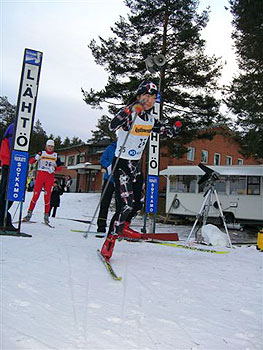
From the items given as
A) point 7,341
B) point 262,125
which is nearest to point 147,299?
point 7,341

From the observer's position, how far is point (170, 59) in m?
16.1

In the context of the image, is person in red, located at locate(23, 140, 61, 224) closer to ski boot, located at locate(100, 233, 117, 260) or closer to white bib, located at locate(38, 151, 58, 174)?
white bib, located at locate(38, 151, 58, 174)

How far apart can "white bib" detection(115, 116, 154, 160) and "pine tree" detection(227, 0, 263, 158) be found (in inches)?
304

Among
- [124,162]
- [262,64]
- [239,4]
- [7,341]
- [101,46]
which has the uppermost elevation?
[101,46]

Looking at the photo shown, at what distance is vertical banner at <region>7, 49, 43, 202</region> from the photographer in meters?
5.19

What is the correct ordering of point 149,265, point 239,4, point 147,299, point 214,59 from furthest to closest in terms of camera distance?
point 214,59
point 239,4
point 149,265
point 147,299

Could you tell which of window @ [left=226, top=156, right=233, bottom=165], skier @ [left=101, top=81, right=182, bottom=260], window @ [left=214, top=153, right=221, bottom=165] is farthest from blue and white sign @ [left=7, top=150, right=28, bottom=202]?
window @ [left=226, top=156, right=233, bottom=165]

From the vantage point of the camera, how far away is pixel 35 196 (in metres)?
6.91

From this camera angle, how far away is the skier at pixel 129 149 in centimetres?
386

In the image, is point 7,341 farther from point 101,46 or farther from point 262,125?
point 101,46

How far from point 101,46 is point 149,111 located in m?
13.9

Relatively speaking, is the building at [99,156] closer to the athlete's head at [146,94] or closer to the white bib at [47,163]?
the white bib at [47,163]

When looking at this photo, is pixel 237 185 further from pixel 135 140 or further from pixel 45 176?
pixel 135 140

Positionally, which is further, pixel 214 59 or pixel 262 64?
pixel 214 59
